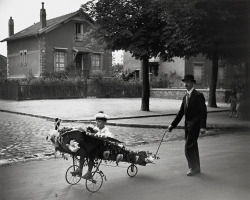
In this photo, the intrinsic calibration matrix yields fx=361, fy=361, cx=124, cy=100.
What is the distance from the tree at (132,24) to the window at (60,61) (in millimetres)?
21276

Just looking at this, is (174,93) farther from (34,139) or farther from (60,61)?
(34,139)

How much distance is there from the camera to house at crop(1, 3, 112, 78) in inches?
1428

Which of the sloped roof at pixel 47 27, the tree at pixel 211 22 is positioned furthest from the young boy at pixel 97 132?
the sloped roof at pixel 47 27

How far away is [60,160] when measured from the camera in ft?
25.6

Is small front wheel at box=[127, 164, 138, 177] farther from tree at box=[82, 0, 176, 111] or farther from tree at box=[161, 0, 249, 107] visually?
Result: tree at box=[82, 0, 176, 111]

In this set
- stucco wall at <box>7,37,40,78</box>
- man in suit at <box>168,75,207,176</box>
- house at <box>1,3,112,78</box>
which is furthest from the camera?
stucco wall at <box>7,37,40,78</box>

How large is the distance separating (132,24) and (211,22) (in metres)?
4.48

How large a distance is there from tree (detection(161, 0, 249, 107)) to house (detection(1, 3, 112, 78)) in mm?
21822

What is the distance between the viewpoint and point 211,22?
14.4 metres

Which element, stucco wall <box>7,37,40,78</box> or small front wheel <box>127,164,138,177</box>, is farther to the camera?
stucco wall <box>7,37,40,78</box>

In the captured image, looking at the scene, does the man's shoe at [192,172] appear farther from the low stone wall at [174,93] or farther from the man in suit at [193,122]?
the low stone wall at [174,93]

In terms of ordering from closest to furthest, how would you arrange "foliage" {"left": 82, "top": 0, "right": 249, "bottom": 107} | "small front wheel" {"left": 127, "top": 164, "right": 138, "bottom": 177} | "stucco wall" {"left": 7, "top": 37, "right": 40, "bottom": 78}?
"small front wheel" {"left": 127, "top": 164, "right": 138, "bottom": 177}
"foliage" {"left": 82, "top": 0, "right": 249, "bottom": 107}
"stucco wall" {"left": 7, "top": 37, "right": 40, "bottom": 78}

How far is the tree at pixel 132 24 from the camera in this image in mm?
17359

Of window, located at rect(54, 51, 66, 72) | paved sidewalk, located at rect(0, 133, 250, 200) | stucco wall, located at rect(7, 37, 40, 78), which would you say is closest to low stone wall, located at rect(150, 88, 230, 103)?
window, located at rect(54, 51, 66, 72)
